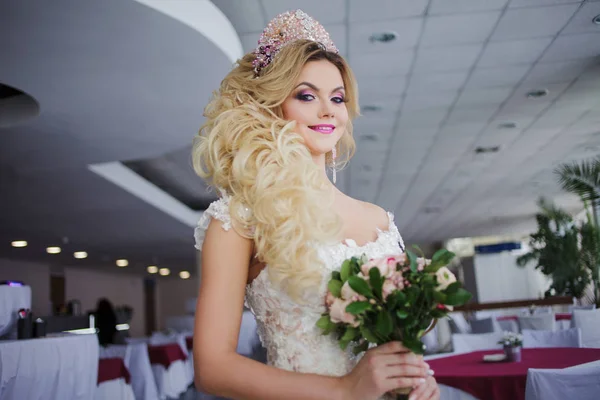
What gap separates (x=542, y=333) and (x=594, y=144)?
21.5 feet

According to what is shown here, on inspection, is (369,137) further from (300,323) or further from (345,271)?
(345,271)

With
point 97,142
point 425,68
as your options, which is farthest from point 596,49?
point 97,142

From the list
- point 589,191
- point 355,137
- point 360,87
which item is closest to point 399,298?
point 360,87

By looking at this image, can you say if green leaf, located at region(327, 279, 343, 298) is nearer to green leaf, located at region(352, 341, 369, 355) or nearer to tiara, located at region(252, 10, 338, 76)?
green leaf, located at region(352, 341, 369, 355)

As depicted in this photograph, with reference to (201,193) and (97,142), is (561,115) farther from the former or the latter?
(201,193)

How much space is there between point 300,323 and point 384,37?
14.8ft

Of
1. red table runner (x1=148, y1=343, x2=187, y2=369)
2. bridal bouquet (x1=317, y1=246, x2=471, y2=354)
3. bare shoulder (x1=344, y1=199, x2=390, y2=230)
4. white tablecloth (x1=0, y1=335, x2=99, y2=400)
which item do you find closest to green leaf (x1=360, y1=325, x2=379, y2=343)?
bridal bouquet (x1=317, y1=246, x2=471, y2=354)

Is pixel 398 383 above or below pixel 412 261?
below

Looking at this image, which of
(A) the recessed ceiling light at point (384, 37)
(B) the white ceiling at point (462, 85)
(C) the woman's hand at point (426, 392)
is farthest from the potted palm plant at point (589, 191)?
(C) the woman's hand at point (426, 392)

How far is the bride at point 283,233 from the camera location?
1200 millimetres

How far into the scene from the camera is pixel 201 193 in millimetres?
12500

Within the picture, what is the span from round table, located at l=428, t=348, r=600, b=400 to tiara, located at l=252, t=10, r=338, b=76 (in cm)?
183

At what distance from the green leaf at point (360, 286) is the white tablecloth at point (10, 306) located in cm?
320

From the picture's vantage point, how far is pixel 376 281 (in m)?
1.18
